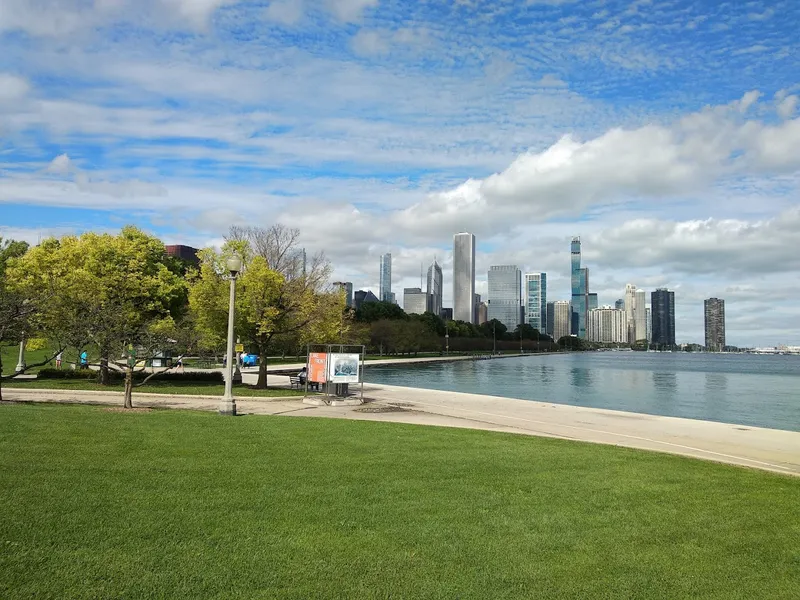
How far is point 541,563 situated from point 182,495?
4.10m

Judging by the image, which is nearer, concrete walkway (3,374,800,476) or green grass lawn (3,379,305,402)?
concrete walkway (3,374,800,476)

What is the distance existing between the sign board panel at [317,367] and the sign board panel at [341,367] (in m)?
0.53

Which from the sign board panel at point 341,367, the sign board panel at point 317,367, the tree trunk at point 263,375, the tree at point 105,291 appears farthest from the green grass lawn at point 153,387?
the sign board panel at point 341,367

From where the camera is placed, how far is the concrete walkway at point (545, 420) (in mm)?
15344

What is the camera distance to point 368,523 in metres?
6.86

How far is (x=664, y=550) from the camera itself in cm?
648

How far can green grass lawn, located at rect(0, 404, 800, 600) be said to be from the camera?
5.36 meters

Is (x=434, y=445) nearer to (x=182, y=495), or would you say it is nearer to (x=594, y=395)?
(x=182, y=495)

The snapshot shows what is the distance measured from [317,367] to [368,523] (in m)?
20.4

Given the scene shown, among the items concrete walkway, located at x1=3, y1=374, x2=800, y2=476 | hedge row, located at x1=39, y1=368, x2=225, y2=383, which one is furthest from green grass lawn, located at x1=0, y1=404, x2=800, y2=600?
hedge row, located at x1=39, y1=368, x2=225, y2=383

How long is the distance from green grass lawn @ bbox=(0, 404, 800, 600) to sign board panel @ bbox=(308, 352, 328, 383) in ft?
50.1

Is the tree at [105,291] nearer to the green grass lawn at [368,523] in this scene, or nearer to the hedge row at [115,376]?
the hedge row at [115,376]

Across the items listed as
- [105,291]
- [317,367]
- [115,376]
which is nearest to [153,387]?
[105,291]

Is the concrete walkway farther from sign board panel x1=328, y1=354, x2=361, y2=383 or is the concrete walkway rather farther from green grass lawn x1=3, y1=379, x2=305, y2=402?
sign board panel x1=328, y1=354, x2=361, y2=383
